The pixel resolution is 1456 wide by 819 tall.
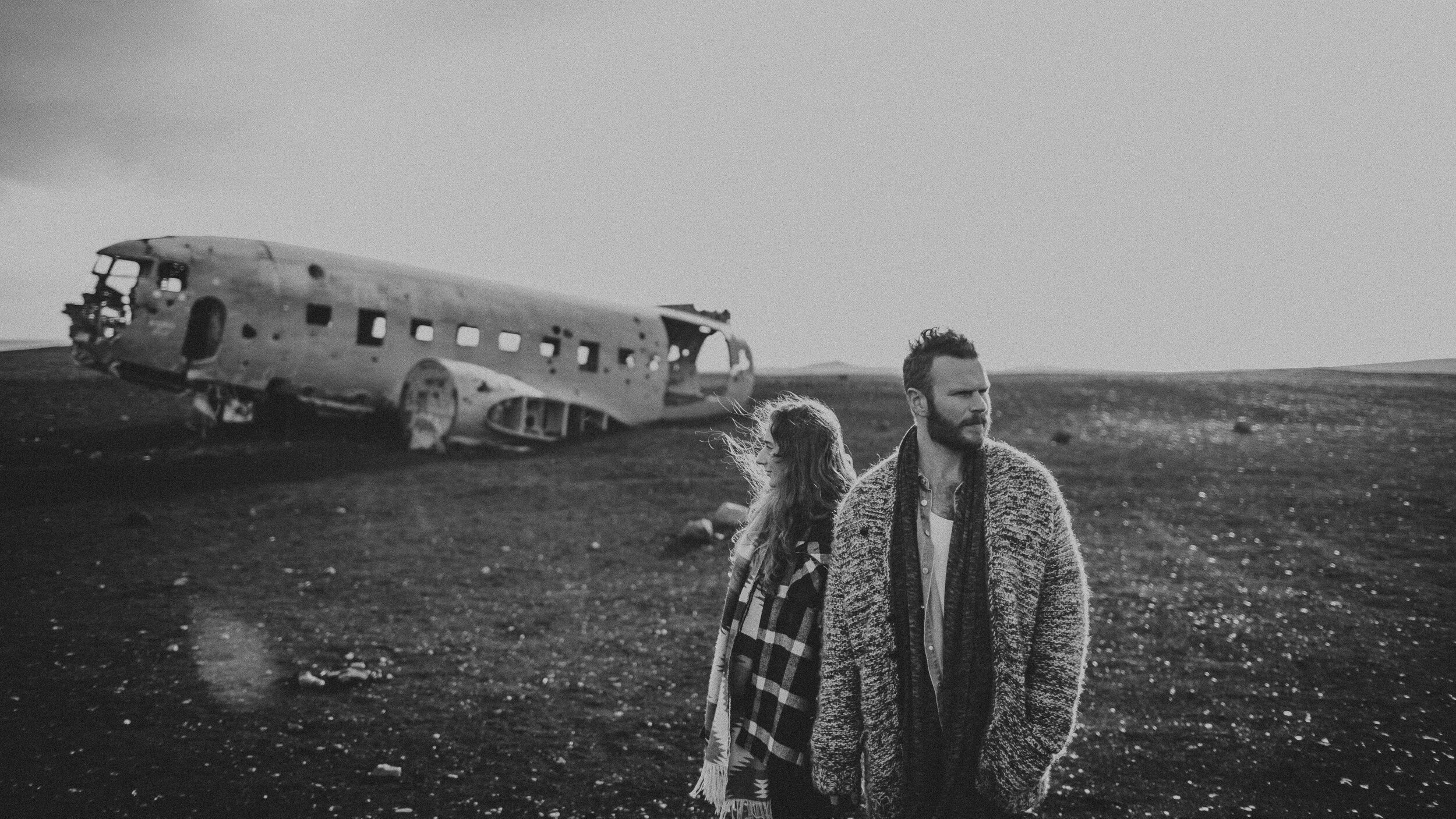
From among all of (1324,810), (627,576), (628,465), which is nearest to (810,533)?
(1324,810)

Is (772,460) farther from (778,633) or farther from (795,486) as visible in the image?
(778,633)

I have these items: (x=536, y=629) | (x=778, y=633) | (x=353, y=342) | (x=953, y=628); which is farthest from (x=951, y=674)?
(x=353, y=342)

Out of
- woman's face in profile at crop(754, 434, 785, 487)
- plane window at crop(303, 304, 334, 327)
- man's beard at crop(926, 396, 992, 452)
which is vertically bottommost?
woman's face in profile at crop(754, 434, 785, 487)

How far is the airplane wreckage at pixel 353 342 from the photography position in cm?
1368

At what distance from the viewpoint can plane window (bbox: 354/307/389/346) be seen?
620 inches

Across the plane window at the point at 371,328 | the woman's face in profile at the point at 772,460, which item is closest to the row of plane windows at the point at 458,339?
the plane window at the point at 371,328

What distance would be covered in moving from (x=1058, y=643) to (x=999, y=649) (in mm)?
196

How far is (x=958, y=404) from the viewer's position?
2996 millimetres

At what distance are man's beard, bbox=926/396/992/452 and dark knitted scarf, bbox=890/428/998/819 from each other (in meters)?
0.15

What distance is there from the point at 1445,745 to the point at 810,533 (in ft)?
15.6

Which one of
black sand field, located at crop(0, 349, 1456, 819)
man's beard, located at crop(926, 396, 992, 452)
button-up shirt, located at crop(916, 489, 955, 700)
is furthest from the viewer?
black sand field, located at crop(0, 349, 1456, 819)

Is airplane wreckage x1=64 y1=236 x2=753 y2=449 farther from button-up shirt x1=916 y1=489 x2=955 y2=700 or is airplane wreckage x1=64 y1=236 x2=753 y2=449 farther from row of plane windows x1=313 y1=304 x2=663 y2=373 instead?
button-up shirt x1=916 y1=489 x2=955 y2=700

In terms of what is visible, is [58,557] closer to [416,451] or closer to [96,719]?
[96,719]

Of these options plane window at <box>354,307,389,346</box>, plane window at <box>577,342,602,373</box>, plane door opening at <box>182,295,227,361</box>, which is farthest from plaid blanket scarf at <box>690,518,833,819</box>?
plane window at <box>577,342,602,373</box>
